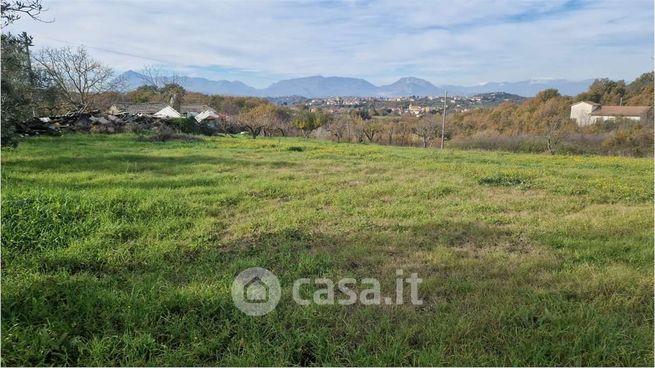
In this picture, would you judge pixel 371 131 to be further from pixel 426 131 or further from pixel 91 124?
pixel 91 124

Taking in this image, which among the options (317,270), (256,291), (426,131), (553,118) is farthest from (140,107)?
(256,291)

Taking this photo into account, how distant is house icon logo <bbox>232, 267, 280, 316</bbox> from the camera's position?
2512 millimetres

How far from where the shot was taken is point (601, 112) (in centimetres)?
3966

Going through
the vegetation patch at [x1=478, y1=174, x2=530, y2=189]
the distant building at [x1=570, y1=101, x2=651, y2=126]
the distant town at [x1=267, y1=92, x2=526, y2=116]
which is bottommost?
the vegetation patch at [x1=478, y1=174, x2=530, y2=189]

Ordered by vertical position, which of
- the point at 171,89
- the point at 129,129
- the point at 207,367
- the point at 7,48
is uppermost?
the point at 171,89

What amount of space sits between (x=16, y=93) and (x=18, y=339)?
668 cm

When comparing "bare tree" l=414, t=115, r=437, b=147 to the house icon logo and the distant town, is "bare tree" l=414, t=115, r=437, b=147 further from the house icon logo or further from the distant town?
the house icon logo

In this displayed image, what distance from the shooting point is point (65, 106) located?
23.1 m

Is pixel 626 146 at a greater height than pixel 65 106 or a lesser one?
lesser

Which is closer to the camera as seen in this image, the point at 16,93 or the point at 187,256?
the point at 187,256

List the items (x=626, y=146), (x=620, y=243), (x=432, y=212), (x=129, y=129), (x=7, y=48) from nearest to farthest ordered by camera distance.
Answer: (x=620, y=243) < (x=432, y=212) < (x=7, y=48) < (x=129, y=129) < (x=626, y=146)

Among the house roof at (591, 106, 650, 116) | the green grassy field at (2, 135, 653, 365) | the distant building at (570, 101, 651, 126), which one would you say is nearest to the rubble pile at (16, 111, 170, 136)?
the green grassy field at (2, 135, 653, 365)

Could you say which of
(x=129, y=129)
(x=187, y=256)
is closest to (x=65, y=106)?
(x=129, y=129)

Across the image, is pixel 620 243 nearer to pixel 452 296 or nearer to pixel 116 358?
pixel 452 296
